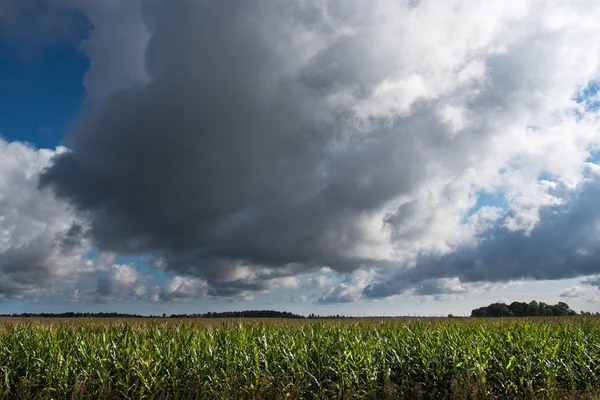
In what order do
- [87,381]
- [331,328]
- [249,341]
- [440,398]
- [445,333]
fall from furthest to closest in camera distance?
[331,328] → [445,333] → [249,341] → [440,398] → [87,381]

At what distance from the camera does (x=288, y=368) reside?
50.1 ft

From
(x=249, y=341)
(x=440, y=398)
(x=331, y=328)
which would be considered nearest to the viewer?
(x=440, y=398)

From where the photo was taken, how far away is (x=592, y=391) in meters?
15.6

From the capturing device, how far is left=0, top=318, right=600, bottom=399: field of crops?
14195mm

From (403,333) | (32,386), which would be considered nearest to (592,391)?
(403,333)

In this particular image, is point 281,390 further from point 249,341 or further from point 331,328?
point 331,328

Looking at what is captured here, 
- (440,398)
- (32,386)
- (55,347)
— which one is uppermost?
(55,347)

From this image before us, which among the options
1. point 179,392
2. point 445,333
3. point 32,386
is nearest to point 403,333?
point 445,333

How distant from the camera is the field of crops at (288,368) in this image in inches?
559

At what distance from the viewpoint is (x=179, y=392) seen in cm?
1433

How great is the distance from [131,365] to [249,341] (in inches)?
203

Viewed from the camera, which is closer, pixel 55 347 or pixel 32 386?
pixel 32 386

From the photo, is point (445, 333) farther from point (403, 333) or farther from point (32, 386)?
point (32, 386)

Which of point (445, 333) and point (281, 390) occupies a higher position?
point (445, 333)
